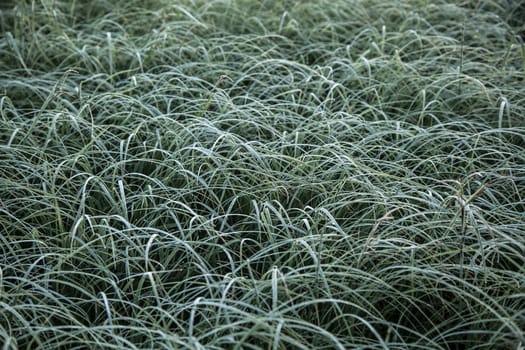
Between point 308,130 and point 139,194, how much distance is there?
2.77ft

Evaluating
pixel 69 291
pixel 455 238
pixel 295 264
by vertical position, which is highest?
pixel 455 238

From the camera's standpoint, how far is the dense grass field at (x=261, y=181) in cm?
219

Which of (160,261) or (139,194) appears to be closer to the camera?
(160,261)

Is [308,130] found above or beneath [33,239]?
above

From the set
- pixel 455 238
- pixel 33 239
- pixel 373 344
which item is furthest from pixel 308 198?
pixel 33 239

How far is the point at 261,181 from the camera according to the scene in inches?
109

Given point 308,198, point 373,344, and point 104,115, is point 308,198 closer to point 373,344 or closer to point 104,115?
point 373,344

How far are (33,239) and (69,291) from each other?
0.26 meters

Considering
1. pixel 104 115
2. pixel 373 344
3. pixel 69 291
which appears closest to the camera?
pixel 373 344

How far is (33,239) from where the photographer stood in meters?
2.53

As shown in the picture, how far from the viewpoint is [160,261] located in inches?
97.9

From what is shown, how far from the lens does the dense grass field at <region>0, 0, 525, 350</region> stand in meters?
2.19

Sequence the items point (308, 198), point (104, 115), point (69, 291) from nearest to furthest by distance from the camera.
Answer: point (69, 291), point (308, 198), point (104, 115)

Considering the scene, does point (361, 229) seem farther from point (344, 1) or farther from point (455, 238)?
point (344, 1)
